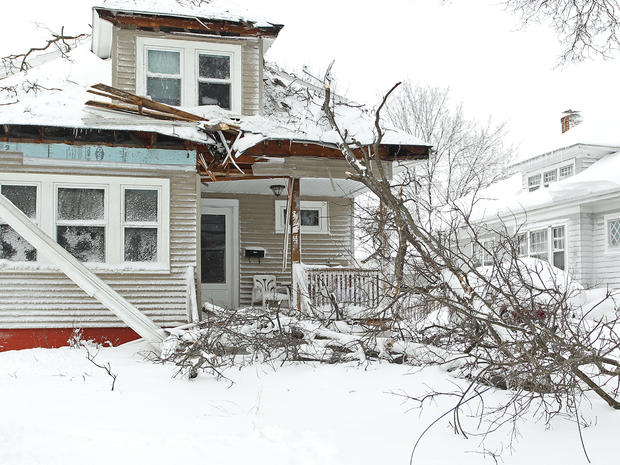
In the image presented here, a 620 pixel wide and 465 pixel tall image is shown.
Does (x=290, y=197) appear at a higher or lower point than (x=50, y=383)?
higher

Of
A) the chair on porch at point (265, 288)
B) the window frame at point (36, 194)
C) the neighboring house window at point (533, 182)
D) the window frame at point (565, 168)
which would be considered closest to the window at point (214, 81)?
the window frame at point (36, 194)

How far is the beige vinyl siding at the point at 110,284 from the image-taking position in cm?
945

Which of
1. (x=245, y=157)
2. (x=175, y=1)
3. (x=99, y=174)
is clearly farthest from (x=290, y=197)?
(x=175, y=1)

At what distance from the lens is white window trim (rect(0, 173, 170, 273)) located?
9.52 meters

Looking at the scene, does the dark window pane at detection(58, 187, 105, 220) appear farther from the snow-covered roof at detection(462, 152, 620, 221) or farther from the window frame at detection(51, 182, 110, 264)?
the snow-covered roof at detection(462, 152, 620, 221)

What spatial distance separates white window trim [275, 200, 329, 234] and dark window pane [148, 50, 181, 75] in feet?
11.7

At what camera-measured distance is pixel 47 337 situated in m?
9.49

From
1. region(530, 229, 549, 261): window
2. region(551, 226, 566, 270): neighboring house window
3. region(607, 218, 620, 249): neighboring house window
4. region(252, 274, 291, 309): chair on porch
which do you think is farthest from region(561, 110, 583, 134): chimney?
region(252, 274, 291, 309): chair on porch

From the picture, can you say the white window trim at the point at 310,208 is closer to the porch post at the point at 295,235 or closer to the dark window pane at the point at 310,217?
the dark window pane at the point at 310,217

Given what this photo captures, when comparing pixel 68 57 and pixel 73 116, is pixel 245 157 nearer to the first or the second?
pixel 73 116

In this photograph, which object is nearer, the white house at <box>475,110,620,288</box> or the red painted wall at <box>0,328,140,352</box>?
the red painted wall at <box>0,328,140,352</box>

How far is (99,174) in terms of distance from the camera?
9.76 meters

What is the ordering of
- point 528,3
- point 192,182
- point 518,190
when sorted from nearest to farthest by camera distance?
1. point 528,3
2. point 192,182
3. point 518,190

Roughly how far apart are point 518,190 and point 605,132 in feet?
12.4
